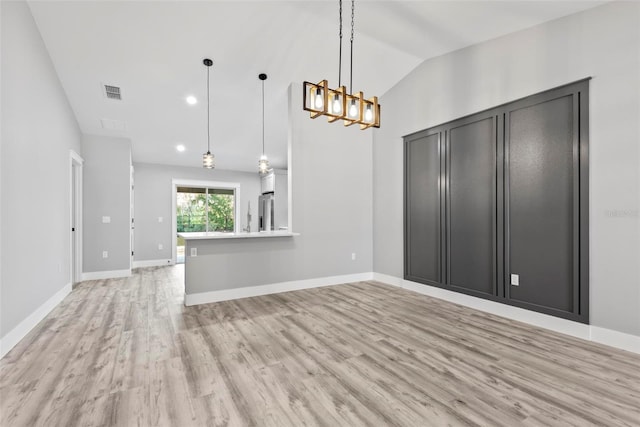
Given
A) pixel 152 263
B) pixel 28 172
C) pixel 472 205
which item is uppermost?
pixel 28 172

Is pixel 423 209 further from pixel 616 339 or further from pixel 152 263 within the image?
pixel 152 263

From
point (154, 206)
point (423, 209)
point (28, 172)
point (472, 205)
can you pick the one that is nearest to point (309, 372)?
point (472, 205)

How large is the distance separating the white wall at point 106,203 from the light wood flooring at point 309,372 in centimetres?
227

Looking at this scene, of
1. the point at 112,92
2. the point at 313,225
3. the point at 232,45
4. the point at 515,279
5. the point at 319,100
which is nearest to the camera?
the point at 319,100

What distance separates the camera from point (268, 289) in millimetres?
4266

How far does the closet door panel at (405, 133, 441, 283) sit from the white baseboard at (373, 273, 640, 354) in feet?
0.64

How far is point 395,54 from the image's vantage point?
13.7 feet

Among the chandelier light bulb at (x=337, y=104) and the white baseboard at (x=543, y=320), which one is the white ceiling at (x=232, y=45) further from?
the white baseboard at (x=543, y=320)

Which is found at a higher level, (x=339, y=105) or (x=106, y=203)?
(x=339, y=105)

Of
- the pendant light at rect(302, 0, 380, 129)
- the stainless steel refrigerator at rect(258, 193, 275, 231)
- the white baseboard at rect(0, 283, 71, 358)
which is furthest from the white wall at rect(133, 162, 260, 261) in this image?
the pendant light at rect(302, 0, 380, 129)

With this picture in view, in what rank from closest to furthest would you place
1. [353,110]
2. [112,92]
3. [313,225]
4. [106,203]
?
[353,110]
[112,92]
[313,225]
[106,203]

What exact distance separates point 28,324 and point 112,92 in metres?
3.12

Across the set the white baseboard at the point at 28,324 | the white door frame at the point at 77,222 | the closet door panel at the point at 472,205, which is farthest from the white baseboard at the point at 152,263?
the closet door panel at the point at 472,205

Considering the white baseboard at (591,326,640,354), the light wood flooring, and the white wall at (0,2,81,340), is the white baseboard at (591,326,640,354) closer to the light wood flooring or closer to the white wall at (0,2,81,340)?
the light wood flooring
